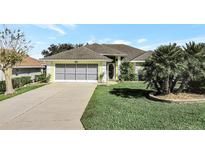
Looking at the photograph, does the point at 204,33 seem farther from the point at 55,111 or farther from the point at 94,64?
the point at 55,111

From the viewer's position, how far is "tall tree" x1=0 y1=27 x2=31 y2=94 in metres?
19.9

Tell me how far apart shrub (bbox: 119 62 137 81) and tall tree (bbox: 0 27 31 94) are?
39.1 feet

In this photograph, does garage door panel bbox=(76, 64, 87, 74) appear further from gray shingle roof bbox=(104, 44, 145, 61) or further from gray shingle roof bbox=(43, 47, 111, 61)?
gray shingle roof bbox=(104, 44, 145, 61)

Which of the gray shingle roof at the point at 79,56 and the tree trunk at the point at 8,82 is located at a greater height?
the gray shingle roof at the point at 79,56

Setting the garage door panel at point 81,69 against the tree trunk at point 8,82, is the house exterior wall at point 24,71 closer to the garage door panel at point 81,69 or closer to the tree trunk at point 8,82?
the garage door panel at point 81,69

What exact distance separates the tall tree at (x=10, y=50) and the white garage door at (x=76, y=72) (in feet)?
20.7

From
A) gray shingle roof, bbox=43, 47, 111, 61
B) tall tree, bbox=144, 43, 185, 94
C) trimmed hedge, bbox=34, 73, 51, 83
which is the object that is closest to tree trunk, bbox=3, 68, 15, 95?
trimmed hedge, bbox=34, 73, 51, 83

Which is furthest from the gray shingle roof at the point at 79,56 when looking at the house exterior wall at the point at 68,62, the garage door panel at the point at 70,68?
the garage door panel at the point at 70,68

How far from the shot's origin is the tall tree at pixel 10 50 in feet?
65.2

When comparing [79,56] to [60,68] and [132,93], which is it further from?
[132,93]

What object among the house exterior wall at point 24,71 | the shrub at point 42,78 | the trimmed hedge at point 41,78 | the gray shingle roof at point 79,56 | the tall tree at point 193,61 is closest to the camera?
the tall tree at point 193,61
